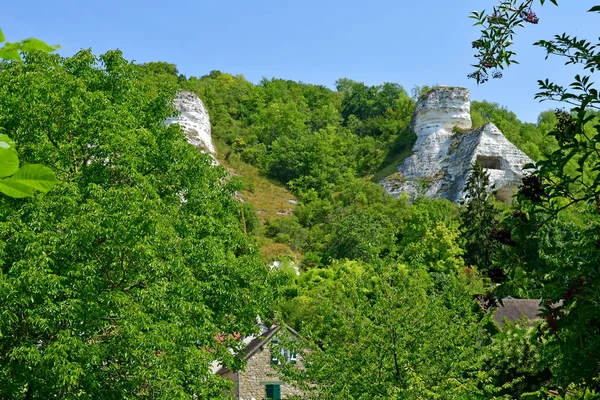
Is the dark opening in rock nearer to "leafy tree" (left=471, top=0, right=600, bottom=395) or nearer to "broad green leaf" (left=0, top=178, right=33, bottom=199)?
"leafy tree" (left=471, top=0, right=600, bottom=395)

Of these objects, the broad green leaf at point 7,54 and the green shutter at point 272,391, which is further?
the green shutter at point 272,391

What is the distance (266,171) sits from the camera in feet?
257

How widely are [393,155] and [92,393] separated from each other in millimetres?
64838

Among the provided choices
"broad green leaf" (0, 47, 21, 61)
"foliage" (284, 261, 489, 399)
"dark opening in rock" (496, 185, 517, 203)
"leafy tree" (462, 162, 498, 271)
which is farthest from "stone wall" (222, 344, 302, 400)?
"dark opening in rock" (496, 185, 517, 203)

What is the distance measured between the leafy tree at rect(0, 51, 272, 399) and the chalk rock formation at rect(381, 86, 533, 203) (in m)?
45.3

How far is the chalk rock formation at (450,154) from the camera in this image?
6188 cm

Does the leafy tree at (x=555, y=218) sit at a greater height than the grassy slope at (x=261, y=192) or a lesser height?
lesser

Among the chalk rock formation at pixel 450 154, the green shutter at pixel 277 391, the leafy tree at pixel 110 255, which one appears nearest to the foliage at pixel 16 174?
the leafy tree at pixel 110 255

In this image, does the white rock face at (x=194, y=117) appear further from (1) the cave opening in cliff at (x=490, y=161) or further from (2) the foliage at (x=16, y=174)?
(2) the foliage at (x=16, y=174)

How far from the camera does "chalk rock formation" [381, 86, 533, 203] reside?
203ft

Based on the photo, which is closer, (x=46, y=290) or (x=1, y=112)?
(x=46, y=290)

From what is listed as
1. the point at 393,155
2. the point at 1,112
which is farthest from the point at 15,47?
the point at 393,155

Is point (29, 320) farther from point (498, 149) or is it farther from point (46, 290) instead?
point (498, 149)

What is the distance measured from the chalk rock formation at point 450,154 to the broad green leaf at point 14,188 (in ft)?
195
